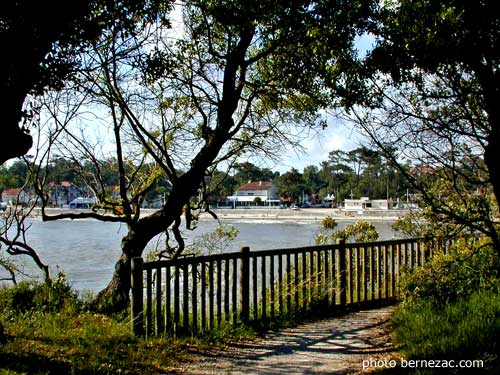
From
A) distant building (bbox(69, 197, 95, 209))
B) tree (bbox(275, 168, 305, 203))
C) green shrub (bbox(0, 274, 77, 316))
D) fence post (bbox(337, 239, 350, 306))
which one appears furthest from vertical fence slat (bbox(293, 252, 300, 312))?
tree (bbox(275, 168, 305, 203))

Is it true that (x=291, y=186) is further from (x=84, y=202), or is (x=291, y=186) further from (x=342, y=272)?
(x=342, y=272)

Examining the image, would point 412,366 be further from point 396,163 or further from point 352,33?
point 352,33

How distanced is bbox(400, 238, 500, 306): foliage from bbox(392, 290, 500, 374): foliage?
0.17 meters

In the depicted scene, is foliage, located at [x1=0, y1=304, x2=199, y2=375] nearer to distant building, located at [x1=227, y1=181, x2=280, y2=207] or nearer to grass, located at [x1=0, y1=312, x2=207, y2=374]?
grass, located at [x1=0, y1=312, x2=207, y2=374]

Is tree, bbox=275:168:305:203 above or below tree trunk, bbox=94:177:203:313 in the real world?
above

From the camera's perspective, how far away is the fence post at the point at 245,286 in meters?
5.93

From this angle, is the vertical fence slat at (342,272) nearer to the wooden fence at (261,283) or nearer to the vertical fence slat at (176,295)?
the wooden fence at (261,283)

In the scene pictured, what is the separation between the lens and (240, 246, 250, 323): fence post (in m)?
5.93

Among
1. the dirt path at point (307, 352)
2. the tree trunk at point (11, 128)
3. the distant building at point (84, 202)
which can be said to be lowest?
the dirt path at point (307, 352)

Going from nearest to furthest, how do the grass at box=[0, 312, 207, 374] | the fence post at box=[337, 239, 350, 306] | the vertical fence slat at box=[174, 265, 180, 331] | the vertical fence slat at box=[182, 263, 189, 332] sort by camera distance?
the grass at box=[0, 312, 207, 374] → the vertical fence slat at box=[174, 265, 180, 331] → the vertical fence slat at box=[182, 263, 189, 332] → the fence post at box=[337, 239, 350, 306]

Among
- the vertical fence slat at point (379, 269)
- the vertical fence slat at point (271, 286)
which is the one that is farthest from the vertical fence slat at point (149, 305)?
the vertical fence slat at point (379, 269)

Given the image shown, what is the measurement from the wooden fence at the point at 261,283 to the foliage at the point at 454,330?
1323mm

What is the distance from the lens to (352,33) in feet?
16.5

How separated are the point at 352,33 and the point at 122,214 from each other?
13.8 feet
